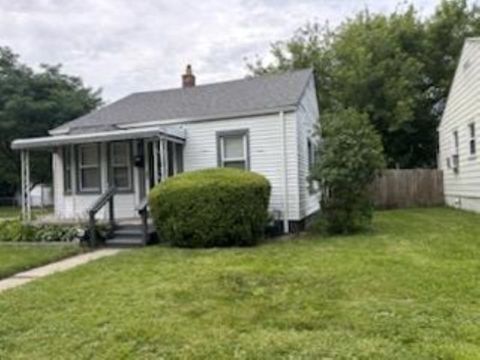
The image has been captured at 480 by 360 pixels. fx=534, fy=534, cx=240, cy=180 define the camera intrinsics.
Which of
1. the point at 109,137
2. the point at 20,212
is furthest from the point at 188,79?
the point at 20,212

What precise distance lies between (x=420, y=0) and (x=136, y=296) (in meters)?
24.9

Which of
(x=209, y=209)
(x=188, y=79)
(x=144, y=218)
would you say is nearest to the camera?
(x=209, y=209)

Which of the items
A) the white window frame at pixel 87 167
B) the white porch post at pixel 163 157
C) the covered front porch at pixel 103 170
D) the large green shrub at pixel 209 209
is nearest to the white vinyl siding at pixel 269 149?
the covered front porch at pixel 103 170

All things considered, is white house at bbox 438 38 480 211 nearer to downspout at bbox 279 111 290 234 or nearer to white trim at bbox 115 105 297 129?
downspout at bbox 279 111 290 234

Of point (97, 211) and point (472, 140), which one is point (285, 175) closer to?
point (97, 211)

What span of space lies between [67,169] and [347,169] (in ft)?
26.9

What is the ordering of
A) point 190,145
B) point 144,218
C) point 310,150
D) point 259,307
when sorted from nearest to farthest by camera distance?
point 259,307, point 144,218, point 190,145, point 310,150

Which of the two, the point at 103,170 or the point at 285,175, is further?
the point at 103,170

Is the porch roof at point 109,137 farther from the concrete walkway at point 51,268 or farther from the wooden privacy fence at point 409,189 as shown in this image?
the wooden privacy fence at point 409,189

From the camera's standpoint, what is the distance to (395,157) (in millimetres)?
27219

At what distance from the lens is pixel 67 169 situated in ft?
50.9

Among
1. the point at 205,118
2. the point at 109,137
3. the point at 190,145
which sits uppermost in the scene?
the point at 205,118

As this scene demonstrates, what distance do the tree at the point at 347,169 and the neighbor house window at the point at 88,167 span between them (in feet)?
21.0

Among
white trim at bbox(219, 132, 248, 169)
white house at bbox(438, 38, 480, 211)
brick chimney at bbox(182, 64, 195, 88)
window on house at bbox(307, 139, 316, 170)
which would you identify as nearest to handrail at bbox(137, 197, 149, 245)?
white trim at bbox(219, 132, 248, 169)
